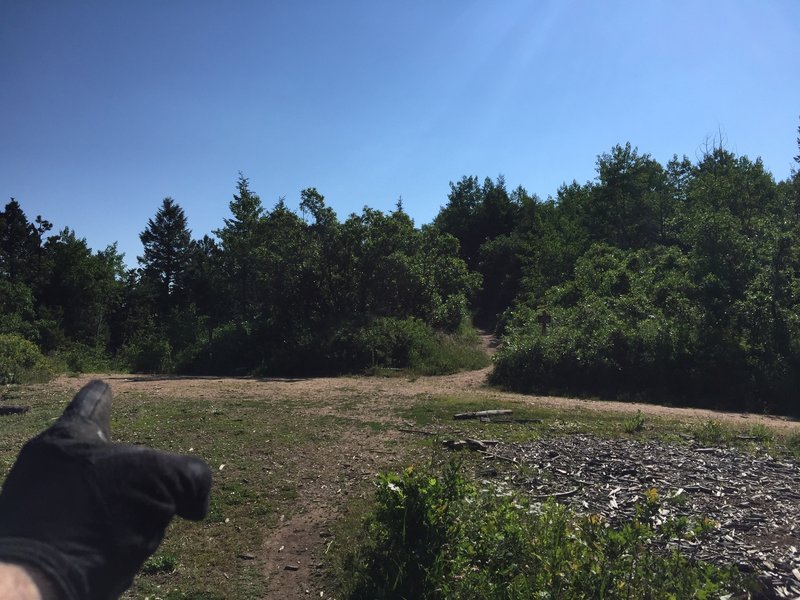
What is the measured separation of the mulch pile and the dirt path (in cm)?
204

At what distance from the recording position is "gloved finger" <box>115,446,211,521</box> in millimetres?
1470

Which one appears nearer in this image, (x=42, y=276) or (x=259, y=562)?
(x=259, y=562)

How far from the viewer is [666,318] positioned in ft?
56.4

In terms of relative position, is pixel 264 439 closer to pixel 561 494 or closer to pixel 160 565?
pixel 160 565

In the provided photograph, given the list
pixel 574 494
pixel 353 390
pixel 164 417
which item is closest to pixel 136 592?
pixel 574 494

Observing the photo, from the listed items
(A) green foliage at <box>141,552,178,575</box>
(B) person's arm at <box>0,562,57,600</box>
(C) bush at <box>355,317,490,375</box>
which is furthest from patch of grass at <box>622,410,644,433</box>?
(B) person's arm at <box>0,562,57,600</box>

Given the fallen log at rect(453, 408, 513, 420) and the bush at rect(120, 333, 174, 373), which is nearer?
the fallen log at rect(453, 408, 513, 420)

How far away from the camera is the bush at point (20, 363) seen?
16.8 metres

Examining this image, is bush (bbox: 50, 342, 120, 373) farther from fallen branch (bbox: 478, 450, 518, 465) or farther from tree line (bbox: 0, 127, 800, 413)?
fallen branch (bbox: 478, 450, 518, 465)

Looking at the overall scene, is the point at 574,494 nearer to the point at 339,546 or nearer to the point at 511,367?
the point at 339,546

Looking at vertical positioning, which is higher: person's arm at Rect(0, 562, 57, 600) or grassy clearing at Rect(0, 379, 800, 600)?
person's arm at Rect(0, 562, 57, 600)

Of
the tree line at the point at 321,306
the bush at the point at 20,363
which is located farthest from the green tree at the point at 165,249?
the bush at the point at 20,363

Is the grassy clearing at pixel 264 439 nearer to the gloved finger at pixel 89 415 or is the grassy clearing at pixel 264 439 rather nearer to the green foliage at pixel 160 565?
the green foliage at pixel 160 565

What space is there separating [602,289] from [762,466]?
15627 millimetres
